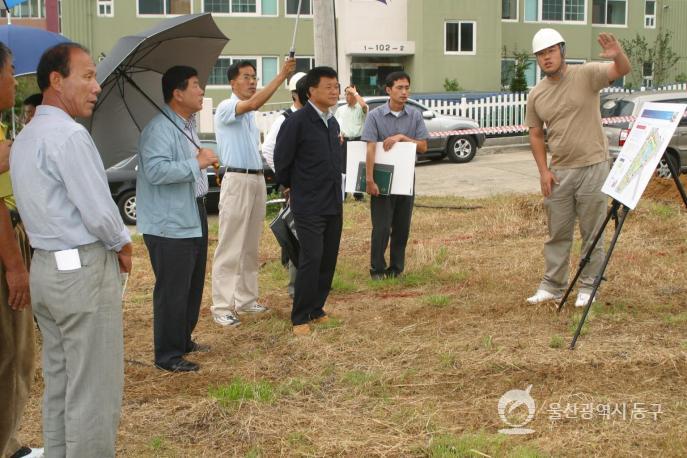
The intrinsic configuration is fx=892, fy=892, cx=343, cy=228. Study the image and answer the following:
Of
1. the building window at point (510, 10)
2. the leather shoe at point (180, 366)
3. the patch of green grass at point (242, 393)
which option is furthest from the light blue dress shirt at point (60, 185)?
the building window at point (510, 10)

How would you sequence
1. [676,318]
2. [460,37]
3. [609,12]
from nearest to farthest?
1. [676,318]
2. [460,37]
3. [609,12]

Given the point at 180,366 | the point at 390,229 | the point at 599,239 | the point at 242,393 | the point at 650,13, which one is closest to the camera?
the point at 242,393

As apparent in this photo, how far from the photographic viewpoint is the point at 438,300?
7355 mm

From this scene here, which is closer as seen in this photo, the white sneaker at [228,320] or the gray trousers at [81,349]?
the gray trousers at [81,349]

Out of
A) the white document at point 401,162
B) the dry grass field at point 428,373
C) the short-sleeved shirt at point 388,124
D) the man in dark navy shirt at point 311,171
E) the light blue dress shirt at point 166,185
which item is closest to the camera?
the dry grass field at point 428,373

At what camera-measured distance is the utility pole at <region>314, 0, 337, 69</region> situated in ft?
40.6

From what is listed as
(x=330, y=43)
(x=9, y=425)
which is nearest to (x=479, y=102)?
(x=330, y=43)

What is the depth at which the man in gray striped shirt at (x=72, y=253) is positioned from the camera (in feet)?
11.7

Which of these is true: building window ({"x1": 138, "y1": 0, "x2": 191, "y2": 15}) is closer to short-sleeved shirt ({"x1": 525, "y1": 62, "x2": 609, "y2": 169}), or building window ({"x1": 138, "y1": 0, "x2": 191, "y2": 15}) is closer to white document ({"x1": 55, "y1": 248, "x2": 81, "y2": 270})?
short-sleeved shirt ({"x1": 525, "y1": 62, "x2": 609, "y2": 169})

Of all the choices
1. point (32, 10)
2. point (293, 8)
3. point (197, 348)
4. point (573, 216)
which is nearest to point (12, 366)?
point (197, 348)

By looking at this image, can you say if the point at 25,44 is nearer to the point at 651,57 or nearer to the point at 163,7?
the point at 163,7

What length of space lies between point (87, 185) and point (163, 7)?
95.9ft

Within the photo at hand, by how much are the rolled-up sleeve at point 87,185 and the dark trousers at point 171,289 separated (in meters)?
2.01

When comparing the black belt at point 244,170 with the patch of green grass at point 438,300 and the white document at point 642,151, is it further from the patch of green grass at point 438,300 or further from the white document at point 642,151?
the white document at point 642,151
